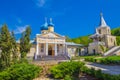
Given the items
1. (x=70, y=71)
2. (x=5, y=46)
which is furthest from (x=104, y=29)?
(x=70, y=71)

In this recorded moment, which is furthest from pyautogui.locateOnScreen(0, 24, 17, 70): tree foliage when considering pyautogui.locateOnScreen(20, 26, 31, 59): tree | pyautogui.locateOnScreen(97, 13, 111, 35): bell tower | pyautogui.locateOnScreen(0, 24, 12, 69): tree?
pyautogui.locateOnScreen(97, 13, 111, 35): bell tower

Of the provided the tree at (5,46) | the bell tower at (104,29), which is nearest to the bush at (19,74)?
the tree at (5,46)

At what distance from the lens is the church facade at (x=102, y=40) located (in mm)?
43250

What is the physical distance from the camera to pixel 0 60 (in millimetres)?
19109

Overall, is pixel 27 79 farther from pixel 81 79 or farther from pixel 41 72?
pixel 81 79

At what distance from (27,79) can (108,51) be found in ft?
101

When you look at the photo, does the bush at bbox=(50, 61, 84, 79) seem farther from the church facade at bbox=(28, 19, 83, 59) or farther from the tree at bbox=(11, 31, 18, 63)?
the church facade at bbox=(28, 19, 83, 59)

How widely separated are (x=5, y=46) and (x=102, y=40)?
32.6m

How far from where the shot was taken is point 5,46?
19.6m

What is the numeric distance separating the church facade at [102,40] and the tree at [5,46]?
2852cm

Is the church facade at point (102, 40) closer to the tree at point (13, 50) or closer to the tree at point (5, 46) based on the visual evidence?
the tree at point (13, 50)

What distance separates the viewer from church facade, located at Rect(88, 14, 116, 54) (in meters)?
43.2

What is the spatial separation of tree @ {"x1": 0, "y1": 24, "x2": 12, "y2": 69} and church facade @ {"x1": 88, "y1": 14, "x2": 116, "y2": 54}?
1123 inches

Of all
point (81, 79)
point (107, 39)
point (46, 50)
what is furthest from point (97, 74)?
point (107, 39)
